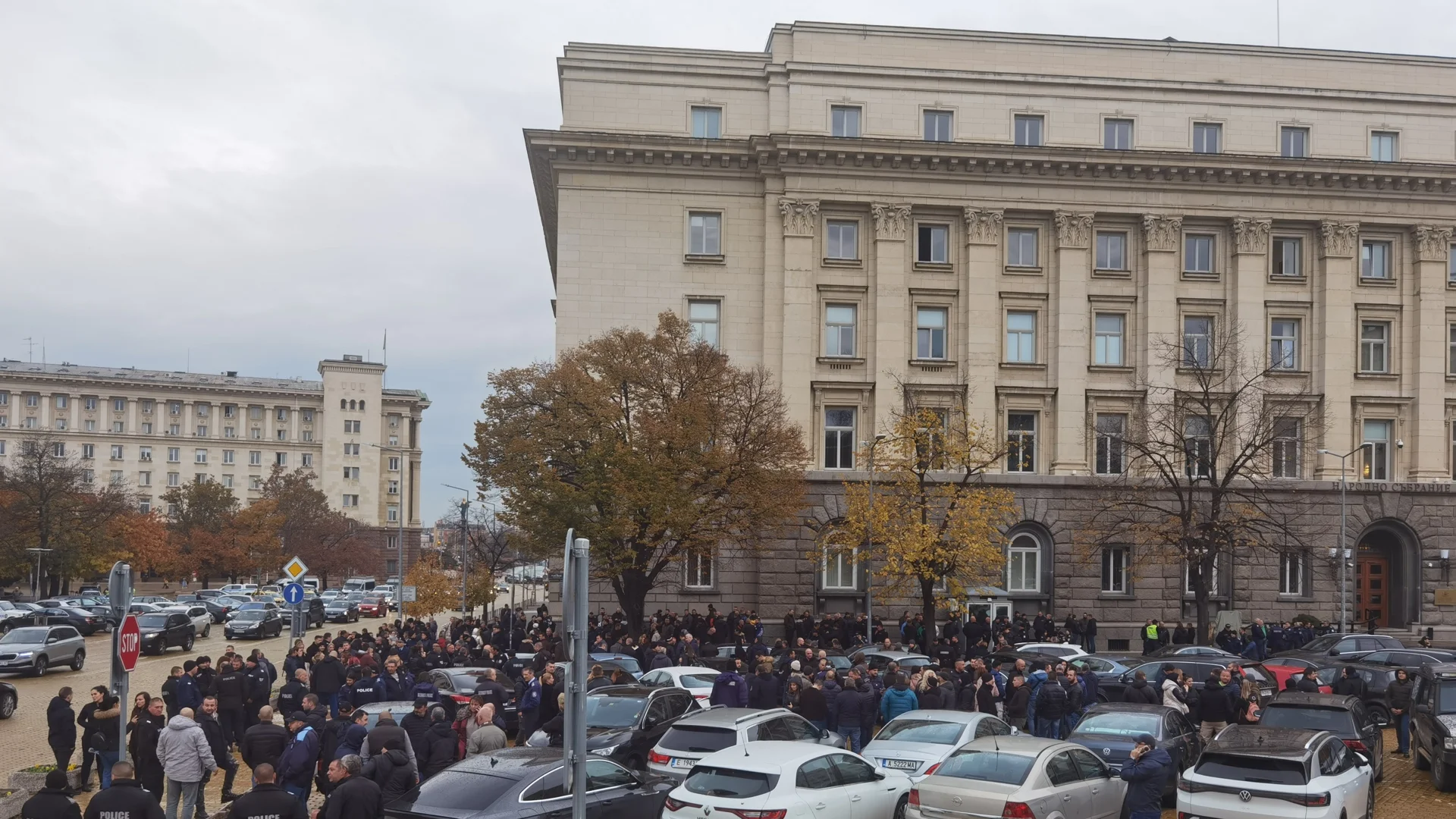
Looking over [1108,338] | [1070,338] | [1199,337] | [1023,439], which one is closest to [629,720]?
[1023,439]

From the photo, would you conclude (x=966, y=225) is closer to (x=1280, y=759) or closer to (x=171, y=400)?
(x=1280, y=759)

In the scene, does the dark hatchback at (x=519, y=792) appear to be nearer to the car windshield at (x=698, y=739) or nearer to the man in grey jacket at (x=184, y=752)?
the car windshield at (x=698, y=739)

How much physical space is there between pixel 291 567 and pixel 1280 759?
2332 cm

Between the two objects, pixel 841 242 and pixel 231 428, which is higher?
pixel 841 242

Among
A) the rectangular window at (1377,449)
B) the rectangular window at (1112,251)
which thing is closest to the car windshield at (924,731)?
the rectangular window at (1112,251)

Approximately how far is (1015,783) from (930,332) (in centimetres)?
3552

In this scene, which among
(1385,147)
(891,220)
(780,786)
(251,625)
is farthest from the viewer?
(251,625)

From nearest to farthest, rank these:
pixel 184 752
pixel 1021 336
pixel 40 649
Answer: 1. pixel 184 752
2. pixel 40 649
3. pixel 1021 336

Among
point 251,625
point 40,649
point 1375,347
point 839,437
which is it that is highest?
point 1375,347

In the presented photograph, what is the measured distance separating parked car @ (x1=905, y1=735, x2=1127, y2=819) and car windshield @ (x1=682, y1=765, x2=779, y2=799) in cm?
191

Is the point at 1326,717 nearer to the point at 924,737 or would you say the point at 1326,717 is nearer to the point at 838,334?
the point at 924,737

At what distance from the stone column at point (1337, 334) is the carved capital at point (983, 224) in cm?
1308

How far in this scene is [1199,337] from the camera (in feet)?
162

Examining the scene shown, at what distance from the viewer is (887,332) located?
47969 millimetres
